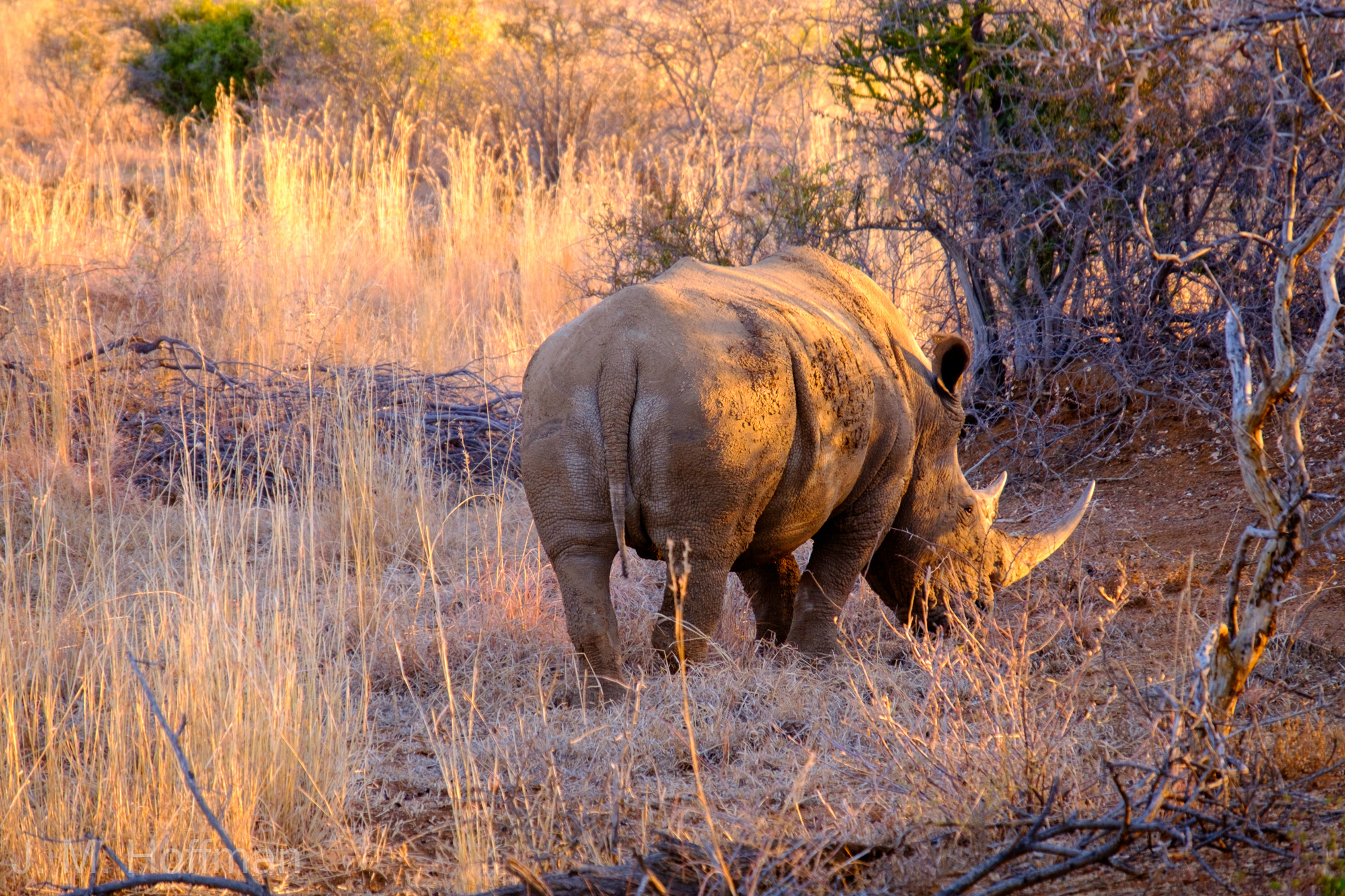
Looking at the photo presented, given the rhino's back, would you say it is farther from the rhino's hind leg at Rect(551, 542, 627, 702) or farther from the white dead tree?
the white dead tree

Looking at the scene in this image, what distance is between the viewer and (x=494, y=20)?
67.3ft

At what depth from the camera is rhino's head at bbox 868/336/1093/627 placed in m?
4.91

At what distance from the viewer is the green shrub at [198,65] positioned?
1720 centimetres

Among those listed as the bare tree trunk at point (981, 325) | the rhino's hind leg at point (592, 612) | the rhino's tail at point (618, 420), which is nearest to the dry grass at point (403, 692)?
the rhino's hind leg at point (592, 612)

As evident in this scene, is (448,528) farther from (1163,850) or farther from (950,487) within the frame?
(1163,850)

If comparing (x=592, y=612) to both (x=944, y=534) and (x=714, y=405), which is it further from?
(x=944, y=534)

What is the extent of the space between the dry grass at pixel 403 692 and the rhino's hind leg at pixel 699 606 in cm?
18

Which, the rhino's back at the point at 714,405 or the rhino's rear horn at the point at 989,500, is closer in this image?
the rhino's back at the point at 714,405

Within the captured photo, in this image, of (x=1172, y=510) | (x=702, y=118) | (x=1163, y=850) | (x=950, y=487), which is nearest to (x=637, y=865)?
(x=1163, y=850)

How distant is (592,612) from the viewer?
403 cm

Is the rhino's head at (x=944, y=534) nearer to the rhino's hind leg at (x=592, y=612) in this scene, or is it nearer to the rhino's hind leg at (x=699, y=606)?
the rhino's hind leg at (x=699, y=606)

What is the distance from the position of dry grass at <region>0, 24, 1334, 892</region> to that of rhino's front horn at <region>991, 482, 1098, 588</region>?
0.55ft

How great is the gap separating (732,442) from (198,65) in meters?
15.9

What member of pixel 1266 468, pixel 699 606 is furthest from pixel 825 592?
pixel 1266 468
